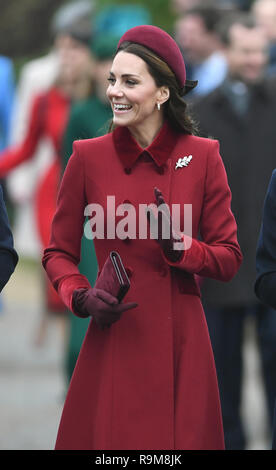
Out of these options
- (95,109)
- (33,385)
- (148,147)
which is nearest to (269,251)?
(148,147)

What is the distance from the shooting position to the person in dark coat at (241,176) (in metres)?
5.90

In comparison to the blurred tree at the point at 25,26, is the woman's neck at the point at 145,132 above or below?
below

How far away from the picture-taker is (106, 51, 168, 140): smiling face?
404 cm

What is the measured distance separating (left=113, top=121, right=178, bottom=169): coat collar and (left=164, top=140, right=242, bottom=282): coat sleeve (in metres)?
0.13

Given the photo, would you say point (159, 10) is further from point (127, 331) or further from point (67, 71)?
point (127, 331)

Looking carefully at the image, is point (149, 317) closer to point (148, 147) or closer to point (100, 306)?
point (100, 306)

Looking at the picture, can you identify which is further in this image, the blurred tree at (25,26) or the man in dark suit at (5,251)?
the blurred tree at (25,26)

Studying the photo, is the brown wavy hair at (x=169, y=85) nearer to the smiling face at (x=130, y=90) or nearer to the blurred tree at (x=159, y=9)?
the smiling face at (x=130, y=90)

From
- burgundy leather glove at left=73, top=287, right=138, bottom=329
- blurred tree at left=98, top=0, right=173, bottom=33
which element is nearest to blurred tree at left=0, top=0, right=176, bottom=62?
blurred tree at left=98, top=0, right=173, bottom=33

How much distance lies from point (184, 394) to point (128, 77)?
3.11ft

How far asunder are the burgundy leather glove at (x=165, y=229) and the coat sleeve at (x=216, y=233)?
0.04m

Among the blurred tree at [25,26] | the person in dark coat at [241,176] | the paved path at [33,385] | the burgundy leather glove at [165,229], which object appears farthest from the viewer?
the blurred tree at [25,26]

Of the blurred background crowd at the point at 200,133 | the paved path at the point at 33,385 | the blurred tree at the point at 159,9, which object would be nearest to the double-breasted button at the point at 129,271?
the blurred background crowd at the point at 200,133

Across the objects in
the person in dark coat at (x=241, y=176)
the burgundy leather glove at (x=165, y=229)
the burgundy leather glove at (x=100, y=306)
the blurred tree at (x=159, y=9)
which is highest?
the blurred tree at (x=159, y=9)
